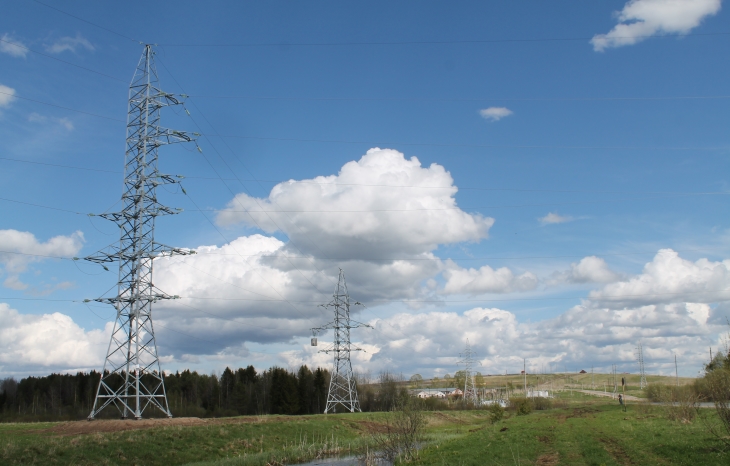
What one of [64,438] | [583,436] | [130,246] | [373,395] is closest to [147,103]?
[130,246]

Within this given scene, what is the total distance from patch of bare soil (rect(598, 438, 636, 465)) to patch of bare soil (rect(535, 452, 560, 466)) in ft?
9.16

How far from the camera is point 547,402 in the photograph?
126 m

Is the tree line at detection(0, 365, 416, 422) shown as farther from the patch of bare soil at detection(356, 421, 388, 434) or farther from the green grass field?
the green grass field

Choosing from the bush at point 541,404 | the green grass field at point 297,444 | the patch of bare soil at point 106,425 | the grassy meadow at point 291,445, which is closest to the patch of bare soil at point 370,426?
the green grass field at point 297,444

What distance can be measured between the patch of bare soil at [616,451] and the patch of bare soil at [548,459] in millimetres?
2792

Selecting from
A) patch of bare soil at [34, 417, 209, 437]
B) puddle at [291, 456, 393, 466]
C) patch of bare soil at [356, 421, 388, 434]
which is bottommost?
patch of bare soil at [356, 421, 388, 434]

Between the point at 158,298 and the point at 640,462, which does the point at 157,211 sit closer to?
the point at 158,298

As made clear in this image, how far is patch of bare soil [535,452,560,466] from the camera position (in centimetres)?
2911

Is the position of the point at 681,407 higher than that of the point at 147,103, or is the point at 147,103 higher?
the point at 147,103

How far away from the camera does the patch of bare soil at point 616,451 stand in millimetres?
27656

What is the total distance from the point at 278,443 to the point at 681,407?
110 feet

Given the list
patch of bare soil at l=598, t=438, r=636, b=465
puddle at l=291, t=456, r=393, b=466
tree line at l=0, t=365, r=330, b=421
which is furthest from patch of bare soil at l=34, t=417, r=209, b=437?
tree line at l=0, t=365, r=330, b=421

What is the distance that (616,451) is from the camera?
31.3 meters

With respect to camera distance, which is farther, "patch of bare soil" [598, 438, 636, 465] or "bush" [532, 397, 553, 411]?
"bush" [532, 397, 553, 411]
